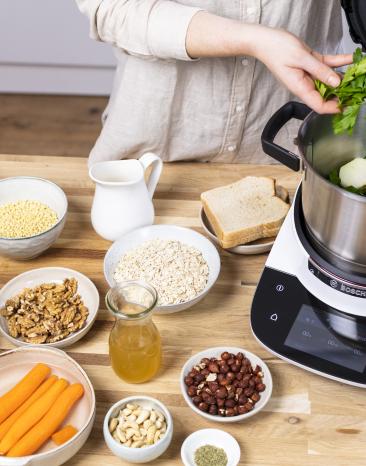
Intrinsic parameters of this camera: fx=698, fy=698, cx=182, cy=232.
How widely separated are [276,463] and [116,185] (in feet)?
1.89

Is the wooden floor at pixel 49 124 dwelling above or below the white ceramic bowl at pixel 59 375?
below

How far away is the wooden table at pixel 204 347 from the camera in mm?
1011

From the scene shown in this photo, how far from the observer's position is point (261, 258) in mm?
1354

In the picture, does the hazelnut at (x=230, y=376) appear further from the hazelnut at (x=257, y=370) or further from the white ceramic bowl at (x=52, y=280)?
the white ceramic bowl at (x=52, y=280)

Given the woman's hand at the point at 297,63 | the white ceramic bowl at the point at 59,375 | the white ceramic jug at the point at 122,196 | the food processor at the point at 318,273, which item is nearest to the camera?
the white ceramic bowl at the point at 59,375

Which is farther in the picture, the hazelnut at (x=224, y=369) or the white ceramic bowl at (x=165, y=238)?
the white ceramic bowl at (x=165, y=238)

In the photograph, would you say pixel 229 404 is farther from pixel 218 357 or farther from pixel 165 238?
pixel 165 238

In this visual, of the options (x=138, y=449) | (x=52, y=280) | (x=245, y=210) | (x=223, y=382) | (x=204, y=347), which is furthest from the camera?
(x=245, y=210)

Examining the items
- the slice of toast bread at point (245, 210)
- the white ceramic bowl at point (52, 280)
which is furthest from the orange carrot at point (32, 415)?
the slice of toast bread at point (245, 210)

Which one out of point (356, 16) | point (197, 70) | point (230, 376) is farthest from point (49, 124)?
point (230, 376)

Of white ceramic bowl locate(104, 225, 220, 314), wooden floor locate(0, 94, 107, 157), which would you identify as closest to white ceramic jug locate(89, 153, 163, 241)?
white ceramic bowl locate(104, 225, 220, 314)

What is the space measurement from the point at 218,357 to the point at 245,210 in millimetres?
388

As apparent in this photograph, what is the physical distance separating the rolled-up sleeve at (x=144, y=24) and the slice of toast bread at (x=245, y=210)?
0.29 m

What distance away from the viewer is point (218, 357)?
3.66 ft
